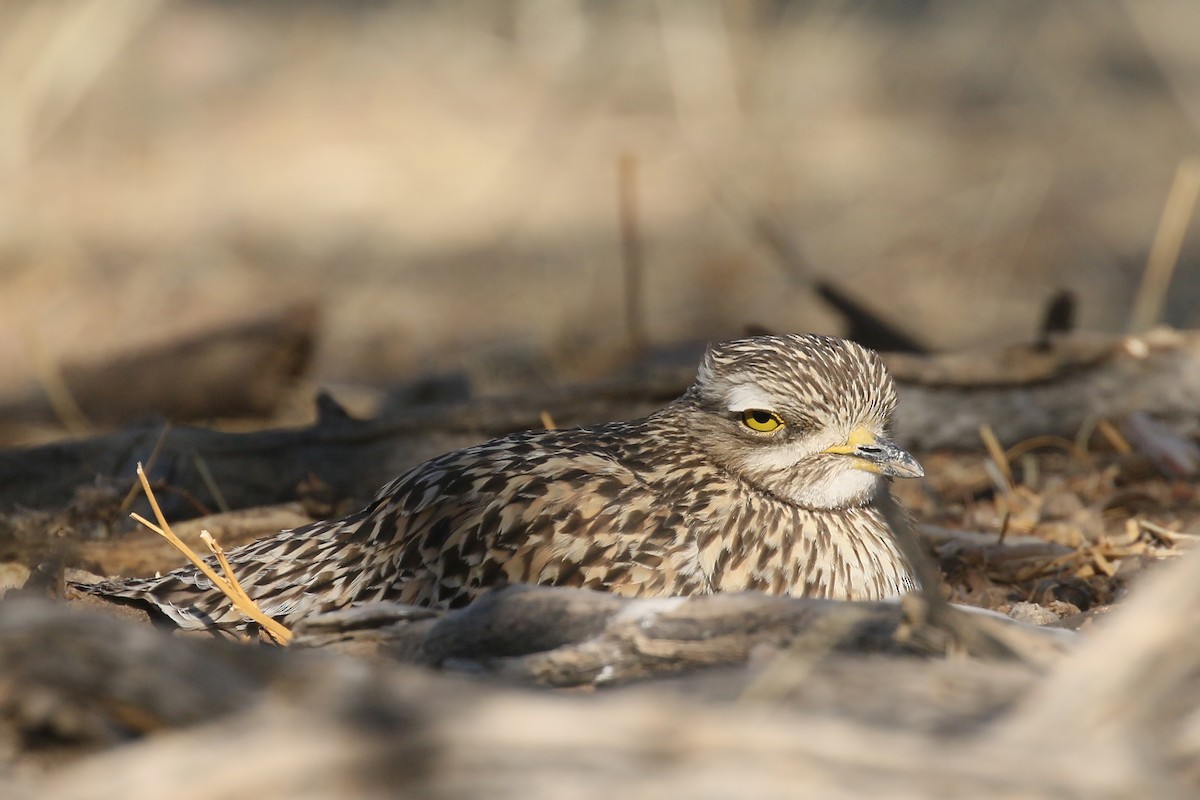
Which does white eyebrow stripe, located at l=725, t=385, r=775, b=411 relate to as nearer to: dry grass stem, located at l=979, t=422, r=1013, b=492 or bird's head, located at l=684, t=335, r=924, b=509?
bird's head, located at l=684, t=335, r=924, b=509

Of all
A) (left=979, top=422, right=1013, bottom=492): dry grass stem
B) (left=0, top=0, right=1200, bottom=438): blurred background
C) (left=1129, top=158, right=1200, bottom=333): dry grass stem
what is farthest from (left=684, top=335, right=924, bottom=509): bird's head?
(left=0, top=0, right=1200, bottom=438): blurred background

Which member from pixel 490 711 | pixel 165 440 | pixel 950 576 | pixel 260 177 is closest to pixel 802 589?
pixel 950 576

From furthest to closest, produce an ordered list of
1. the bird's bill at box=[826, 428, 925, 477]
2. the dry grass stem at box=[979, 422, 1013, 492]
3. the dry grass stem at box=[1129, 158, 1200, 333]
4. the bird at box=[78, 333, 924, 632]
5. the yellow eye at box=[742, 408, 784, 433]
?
the dry grass stem at box=[1129, 158, 1200, 333] → the dry grass stem at box=[979, 422, 1013, 492] → the yellow eye at box=[742, 408, 784, 433] → the bird's bill at box=[826, 428, 925, 477] → the bird at box=[78, 333, 924, 632]

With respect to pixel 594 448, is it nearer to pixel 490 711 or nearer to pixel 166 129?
pixel 490 711

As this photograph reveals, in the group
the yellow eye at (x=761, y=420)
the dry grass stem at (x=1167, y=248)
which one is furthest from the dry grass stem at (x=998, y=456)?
the dry grass stem at (x=1167, y=248)

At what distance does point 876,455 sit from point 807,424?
19 centimetres

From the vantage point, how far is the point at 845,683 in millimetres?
1741

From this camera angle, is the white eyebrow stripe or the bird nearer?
the bird

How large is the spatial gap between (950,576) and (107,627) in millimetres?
2507

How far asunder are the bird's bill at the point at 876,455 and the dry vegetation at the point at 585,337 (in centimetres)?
41

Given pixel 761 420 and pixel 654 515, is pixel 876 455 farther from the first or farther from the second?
pixel 654 515

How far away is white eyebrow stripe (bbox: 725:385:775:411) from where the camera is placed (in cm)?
330

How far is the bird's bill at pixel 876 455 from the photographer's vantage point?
3203 millimetres

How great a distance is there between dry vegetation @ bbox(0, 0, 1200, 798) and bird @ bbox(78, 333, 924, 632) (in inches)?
16.8
